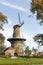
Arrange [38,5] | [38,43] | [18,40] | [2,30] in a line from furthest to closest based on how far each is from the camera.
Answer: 1. [18,40]
2. [2,30]
3. [38,43]
4. [38,5]

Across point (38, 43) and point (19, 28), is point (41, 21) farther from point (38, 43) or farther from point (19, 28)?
point (19, 28)

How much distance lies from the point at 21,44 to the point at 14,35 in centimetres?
427

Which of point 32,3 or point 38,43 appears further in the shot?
point 38,43

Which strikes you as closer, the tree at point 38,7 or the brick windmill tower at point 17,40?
the tree at point 38,7

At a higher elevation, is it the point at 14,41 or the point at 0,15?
the point at 0,15

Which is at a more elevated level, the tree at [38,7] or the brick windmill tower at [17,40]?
the tree at [38,7]

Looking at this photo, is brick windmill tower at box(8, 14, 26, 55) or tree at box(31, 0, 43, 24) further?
brick windmill tower at box(8, 14, 26, 55)

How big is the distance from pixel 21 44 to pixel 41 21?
124ft

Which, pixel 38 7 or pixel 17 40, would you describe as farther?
pixel 17 40

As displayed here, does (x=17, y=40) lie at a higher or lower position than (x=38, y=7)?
lower

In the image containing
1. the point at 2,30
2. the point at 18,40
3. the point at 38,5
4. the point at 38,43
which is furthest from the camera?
the point at 18,40

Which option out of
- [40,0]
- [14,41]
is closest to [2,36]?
[14,41]

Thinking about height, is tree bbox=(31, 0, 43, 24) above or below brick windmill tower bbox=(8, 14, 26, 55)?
above

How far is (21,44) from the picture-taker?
305 ft
